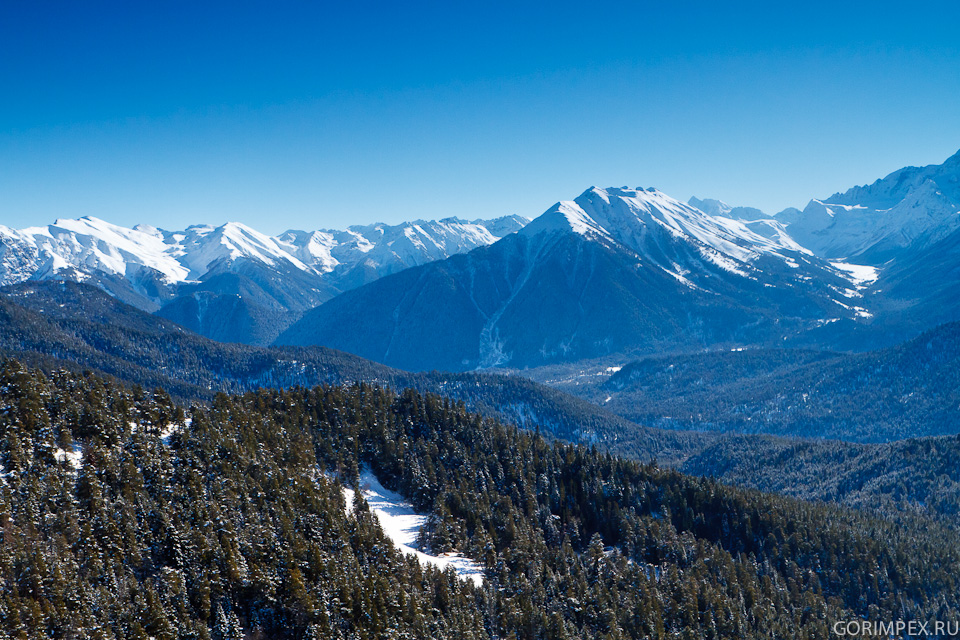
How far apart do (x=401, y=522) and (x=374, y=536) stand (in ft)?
66.6

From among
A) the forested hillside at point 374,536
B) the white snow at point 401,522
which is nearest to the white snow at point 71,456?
the forested hillside at point 374,536

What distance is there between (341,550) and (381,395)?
83.2m

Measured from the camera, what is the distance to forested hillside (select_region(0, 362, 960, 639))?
267ft

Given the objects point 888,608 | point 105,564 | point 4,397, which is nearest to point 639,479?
point 888,608

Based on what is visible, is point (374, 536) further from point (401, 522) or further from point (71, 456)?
point (71, 456)

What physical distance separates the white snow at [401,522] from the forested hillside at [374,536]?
275 centimetres

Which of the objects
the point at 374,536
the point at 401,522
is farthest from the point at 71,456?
the point at 401,522

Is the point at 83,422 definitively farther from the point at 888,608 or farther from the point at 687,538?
the point at 888,608

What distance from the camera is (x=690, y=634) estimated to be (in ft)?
349

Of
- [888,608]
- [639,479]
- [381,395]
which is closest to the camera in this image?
[888,608]

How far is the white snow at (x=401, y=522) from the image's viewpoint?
371ft

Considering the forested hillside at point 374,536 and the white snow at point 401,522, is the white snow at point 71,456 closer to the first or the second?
the forested hillside at point 374,536

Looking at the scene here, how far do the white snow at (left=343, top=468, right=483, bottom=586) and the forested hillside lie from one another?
2.75 m

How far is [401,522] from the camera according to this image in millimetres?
127875
